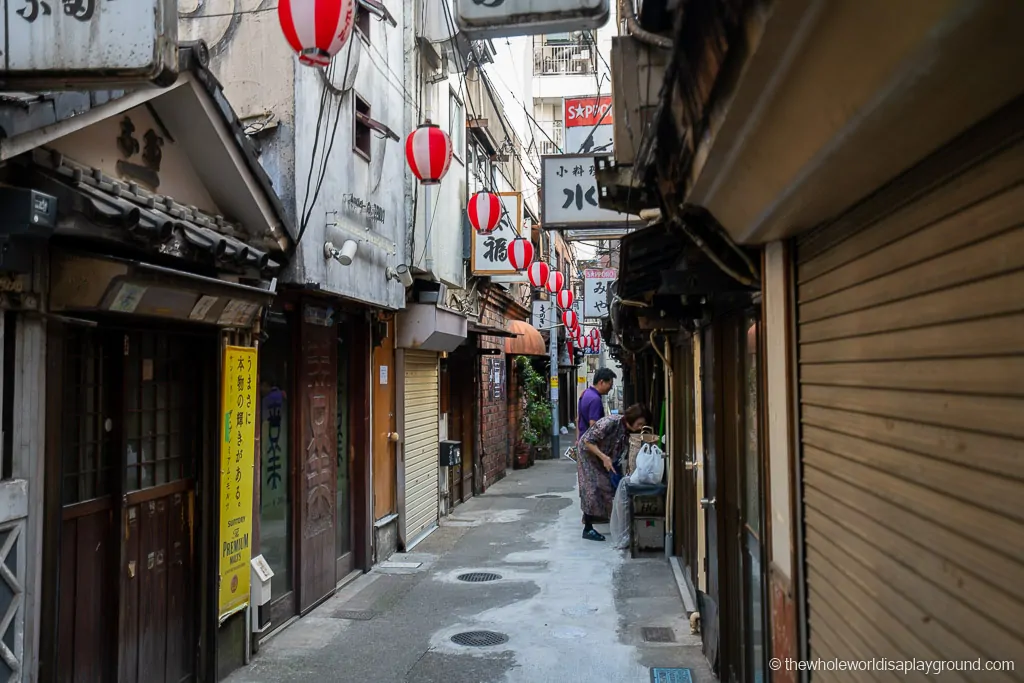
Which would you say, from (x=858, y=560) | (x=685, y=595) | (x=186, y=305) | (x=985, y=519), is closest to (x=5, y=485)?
(x=186, y=305)

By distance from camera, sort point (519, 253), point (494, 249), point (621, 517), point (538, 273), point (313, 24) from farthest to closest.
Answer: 1. point (538, 273)
2. point (494, 249)
3. point (519, 253)
4. point (621, 517)
5. point (313, 24)

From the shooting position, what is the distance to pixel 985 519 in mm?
2119

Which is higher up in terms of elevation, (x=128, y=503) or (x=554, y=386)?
(x=554, y=386)

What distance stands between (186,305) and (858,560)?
457 cm

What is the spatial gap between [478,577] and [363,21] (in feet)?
24.4

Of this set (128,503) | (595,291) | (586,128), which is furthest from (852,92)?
(595,291)

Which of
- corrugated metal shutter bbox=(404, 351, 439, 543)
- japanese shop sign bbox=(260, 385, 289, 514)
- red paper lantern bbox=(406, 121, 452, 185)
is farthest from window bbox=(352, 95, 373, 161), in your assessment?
corrugated metal shutter bbox=(404, 351, 439, 543)

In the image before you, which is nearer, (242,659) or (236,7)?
(242,659)

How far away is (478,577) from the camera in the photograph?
1042 cm

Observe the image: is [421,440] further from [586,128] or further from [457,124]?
[457,124]

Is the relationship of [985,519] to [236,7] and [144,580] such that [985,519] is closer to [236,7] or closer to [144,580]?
[144,580]

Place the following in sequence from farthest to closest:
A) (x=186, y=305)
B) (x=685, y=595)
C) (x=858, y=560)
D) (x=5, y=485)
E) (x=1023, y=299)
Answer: (x=685, y=595) < (x=186, y=305) < (x=5, y=485) < (x=858, y=560) < (x=1023, y=299)

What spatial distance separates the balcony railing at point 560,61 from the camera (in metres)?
37.8

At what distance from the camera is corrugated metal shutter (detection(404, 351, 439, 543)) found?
12711 mm
